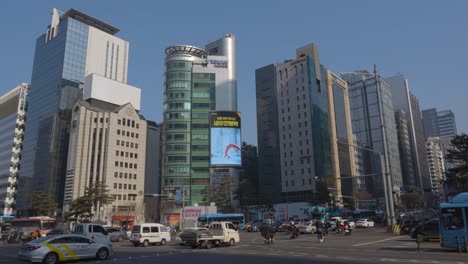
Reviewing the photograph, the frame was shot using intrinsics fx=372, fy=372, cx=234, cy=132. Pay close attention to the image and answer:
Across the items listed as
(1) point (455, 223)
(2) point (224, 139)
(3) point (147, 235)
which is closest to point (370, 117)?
(2) point (224, 139)


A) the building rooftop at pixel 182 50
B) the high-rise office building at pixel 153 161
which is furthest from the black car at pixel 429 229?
the high-rise office building at pixel 153 161

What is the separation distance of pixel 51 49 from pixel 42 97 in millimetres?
19920

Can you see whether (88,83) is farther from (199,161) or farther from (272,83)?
(272,83)

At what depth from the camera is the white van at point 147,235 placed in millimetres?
32750

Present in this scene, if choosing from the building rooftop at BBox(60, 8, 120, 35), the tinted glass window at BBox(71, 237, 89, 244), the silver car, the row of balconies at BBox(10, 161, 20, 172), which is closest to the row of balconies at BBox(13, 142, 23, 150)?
the row of balconies at BBox(10, 161, 20, 172)

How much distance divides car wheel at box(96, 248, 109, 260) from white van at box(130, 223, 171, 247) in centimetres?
1152

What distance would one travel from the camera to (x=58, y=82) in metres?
132

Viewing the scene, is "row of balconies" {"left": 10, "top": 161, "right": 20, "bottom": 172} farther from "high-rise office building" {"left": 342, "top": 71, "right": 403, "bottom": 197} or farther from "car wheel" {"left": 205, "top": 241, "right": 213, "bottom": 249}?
"high-rise office building" {"left": 342, "top": 71, "right": 403, "bottom": 197}

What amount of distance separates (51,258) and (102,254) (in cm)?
310

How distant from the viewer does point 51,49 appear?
141375mm

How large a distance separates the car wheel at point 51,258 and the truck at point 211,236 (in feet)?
36.1

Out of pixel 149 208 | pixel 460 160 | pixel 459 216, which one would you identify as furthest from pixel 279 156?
pixel 459 216

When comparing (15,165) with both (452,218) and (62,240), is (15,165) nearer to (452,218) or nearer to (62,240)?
(62,240)

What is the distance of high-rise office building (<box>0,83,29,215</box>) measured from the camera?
136625mm
